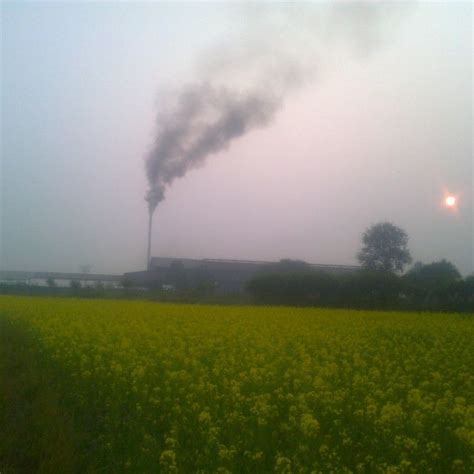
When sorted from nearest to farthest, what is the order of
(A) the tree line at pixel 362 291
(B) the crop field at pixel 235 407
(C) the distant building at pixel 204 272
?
(B) the crop field at pixel 235 407
(A) the tree line at pixel 362 291
(C) the distant building at pixel 204 272

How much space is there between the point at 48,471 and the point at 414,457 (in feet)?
12.3

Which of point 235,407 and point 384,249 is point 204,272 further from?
point 235,407

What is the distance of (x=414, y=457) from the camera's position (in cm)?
599

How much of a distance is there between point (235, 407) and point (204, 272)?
47.2 m

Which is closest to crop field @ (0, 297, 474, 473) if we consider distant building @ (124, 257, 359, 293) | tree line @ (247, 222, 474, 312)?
tree line @ (247, 222, 474, 312)

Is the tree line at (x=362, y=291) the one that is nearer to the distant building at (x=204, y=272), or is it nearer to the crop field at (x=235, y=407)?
the distant building at (x=204, y=272)

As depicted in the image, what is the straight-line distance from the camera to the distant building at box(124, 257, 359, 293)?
175ft

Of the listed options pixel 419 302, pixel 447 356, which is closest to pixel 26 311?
pixel 447 356

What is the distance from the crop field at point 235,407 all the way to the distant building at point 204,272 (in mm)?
38222

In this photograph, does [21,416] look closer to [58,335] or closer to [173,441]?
[173,441]

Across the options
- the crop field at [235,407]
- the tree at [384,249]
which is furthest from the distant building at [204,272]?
the crop field at [235,407]

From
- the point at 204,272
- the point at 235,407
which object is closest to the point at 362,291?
the point at 204,272

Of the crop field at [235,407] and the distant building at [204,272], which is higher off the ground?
the distant building at [204,272]

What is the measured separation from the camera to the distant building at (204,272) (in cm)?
5331
